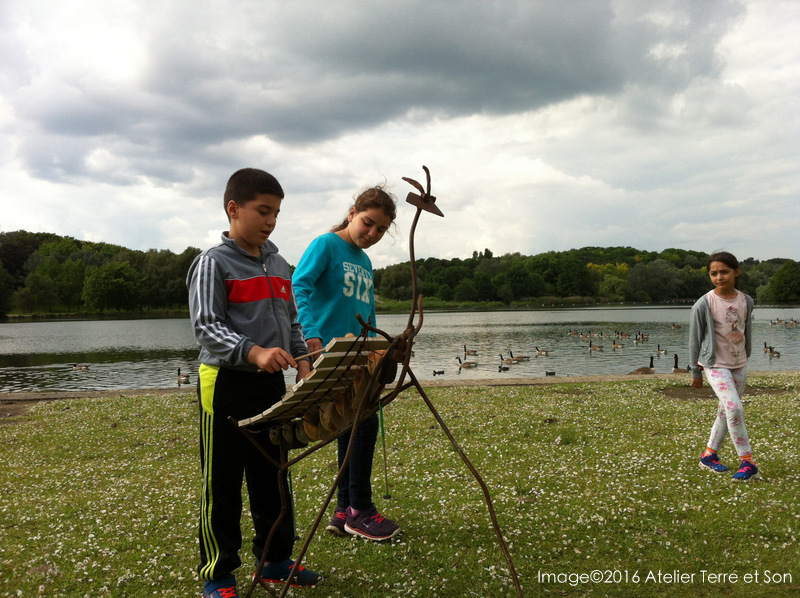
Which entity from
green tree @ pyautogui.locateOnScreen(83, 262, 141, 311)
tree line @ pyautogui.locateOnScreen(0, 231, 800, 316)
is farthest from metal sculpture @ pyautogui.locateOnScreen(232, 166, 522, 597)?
green tree @ pyautogui.locateOnScreen(83, 262, 141, 311)

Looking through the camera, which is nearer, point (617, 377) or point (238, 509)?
point (238, 509)

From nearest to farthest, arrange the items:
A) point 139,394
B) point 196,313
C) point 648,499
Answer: point 196,313 → point 648,499 → point 139,394

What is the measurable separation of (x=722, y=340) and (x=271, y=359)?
5870 mm

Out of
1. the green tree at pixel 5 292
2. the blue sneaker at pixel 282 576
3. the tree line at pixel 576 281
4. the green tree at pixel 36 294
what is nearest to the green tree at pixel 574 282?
the tree line at pixel 576 281

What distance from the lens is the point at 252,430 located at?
341cm

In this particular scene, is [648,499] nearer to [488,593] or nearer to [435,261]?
[488,593]

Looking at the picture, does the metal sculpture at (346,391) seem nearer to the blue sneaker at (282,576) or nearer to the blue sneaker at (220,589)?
the blue sneaker at (220,589)

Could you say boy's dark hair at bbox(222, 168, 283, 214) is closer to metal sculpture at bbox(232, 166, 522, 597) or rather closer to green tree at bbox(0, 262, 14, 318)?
metal sculpture at bbox(232, 166, 522, 597)

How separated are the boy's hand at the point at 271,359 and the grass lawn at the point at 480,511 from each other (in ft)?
6.47

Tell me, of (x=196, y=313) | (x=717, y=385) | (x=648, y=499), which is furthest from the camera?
(x=717, y=385)

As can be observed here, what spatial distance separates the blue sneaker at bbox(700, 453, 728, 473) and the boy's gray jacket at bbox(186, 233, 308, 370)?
5389 millimetres

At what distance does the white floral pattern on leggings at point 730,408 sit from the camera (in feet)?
20.4

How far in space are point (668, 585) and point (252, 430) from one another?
3.20 m

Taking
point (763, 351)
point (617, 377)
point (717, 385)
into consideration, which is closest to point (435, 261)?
point (763, 351)
